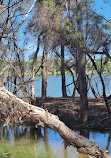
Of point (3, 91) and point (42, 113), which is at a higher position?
point (3, 91)

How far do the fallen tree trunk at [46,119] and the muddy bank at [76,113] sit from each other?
5.12 meters

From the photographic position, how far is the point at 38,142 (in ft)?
30.3

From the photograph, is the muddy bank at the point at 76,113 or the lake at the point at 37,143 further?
the muddy bank at the point at 76,113

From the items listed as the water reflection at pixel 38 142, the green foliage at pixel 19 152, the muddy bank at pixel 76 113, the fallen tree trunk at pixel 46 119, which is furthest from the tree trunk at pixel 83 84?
the fallen tree trunk at pixel 46 119

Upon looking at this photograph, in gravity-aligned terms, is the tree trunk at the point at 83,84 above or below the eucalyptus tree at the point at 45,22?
below

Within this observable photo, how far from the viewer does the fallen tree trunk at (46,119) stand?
583cm

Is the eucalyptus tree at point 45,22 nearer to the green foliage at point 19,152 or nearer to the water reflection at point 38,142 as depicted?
the water reflection at point 38,142

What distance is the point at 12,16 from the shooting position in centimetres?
1220

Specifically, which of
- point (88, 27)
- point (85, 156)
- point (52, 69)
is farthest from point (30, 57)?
point (85, 156)

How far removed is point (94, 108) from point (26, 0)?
6070 millimetres

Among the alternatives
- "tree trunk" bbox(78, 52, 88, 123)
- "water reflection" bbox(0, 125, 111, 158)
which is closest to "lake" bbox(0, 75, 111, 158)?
"water reflection" bbox(0, 125, 111, 158)

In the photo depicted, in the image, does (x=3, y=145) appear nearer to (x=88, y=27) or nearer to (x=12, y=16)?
(x=88, y=27)

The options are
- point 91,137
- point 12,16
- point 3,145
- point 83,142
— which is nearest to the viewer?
point 83,142

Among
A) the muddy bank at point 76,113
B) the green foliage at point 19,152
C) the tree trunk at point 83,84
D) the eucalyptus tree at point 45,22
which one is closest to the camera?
the green foliage at point 19,152
